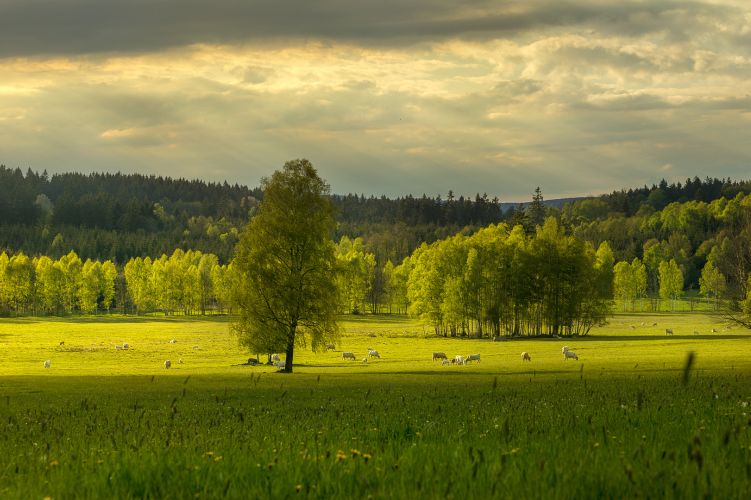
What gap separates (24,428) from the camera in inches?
726

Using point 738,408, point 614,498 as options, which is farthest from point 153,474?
point 738,408

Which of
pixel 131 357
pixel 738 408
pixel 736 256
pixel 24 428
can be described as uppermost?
pixel 736 256

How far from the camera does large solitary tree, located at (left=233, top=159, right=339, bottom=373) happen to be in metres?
60.8

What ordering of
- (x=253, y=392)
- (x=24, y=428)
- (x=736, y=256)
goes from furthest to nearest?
(x=736, y=256)
(x=253, y=392)
(x=24, y=428)

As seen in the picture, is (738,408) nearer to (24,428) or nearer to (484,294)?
(24,428)

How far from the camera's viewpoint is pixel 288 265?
6194cm

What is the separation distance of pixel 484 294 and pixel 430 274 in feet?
34.3

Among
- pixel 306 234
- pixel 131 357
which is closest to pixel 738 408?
pixel 306 234

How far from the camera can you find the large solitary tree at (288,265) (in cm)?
6084

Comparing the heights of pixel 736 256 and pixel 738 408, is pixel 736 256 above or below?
above

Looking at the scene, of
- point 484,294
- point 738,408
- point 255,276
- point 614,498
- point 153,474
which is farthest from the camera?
point 484,294

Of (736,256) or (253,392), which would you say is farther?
(736,256)

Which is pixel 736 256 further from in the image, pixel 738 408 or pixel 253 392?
pixel 738 408

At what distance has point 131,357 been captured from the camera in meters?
88.5
